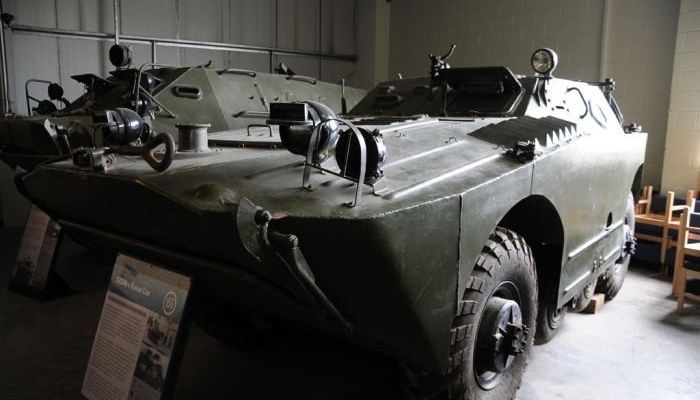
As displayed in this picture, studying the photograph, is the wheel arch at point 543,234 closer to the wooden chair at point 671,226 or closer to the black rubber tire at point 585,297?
the black rubber tire at point 585,297

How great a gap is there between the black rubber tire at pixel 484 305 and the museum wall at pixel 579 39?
489cm

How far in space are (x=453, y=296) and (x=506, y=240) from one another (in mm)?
584

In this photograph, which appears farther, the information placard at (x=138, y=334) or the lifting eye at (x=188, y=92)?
the lifting eye at (x=188, y=92)

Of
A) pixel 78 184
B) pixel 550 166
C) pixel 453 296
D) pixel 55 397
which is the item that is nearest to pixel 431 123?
pixel 550 166

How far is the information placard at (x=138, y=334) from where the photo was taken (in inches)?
87.8

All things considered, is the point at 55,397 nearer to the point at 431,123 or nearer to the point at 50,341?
the point at 50,341

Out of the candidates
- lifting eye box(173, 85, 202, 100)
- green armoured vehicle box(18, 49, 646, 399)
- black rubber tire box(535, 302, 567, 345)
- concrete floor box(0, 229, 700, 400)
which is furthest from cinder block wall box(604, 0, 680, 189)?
lifting eye box(173, 85, 202, 100)

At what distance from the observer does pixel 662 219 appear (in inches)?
228

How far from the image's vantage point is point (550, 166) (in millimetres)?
2771

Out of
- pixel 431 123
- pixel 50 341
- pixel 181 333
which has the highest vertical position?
pixel 431 123

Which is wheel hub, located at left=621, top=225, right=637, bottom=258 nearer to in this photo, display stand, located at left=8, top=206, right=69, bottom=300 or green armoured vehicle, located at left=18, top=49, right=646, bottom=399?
green armoured vehicle, located at left=18, top=49, right=646, bottom=399

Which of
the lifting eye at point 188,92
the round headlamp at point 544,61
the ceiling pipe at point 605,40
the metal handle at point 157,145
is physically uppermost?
the ceiling pipe at point 605,40

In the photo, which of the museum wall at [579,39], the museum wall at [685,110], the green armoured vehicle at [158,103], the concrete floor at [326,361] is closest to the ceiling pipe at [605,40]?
the museum wall at [579,39]

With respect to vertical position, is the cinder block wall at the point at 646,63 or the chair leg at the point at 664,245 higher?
the cinder block wall at the point at 646,63
